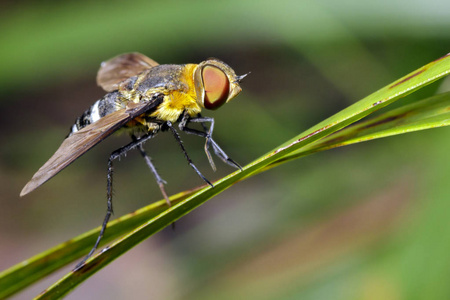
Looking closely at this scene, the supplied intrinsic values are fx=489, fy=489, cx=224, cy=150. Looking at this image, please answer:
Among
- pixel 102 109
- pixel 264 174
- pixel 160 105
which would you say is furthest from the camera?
pixel 264 174

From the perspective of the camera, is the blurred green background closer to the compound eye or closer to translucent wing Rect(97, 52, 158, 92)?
translucent wing Rect(97, 52, 158, 92)

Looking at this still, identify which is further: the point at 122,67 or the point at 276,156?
the point at 122,67

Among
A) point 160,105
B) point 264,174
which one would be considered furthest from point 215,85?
point 264,174

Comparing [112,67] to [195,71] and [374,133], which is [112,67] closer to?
[195,71]

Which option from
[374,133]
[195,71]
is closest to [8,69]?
[195,71]

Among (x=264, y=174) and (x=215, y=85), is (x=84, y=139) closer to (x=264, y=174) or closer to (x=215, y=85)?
(x=215, y=85)

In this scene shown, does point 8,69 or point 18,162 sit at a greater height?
point 8,69
